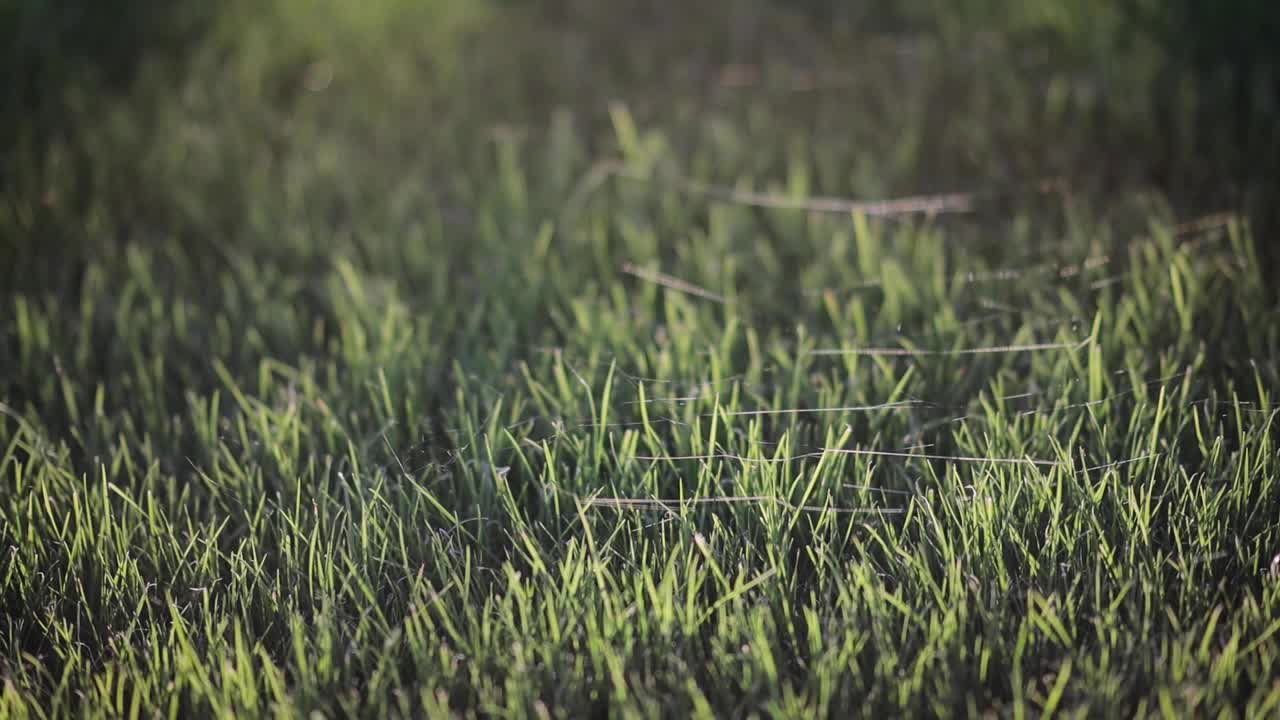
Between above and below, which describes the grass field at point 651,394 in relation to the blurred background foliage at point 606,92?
below

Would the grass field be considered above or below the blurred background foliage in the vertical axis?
below

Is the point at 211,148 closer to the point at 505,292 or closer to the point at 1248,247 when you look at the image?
the point at 505,292

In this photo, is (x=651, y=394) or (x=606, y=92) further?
(x=606, y=92)

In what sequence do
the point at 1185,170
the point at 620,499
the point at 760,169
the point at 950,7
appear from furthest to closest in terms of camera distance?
the point at 950,7
the point at 760,169
the point at 1185,170
the point at 620,499

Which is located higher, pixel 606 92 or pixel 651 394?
pixel 606 92

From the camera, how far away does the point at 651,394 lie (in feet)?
5.18

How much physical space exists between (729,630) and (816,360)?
55 centimetres

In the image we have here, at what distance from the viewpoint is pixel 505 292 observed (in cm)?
194

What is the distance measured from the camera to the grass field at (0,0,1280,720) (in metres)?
1.21

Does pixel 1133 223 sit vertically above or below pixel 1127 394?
above

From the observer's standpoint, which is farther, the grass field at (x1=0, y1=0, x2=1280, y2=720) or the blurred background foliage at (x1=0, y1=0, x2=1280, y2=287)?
the blurred background foliage at (x1=0, y1=0, x2=1280, y2=287)

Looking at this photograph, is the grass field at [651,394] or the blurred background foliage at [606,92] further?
the blurred background foliage at [606,92]

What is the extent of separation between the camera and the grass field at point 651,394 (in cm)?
121

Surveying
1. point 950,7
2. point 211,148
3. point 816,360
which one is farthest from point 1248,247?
point 211,148
